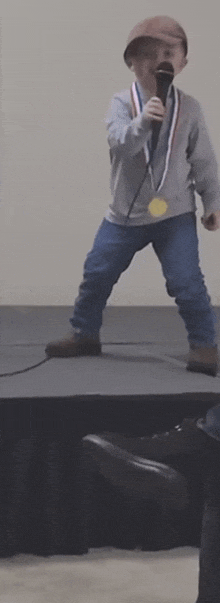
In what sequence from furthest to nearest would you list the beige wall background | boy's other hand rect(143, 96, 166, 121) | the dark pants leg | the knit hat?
1. the beige wall background
2. the knit hat
3. boy's other hand rect(143, 96, 166, 121)
4. the dark pants leg

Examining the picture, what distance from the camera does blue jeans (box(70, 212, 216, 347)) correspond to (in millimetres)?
1297

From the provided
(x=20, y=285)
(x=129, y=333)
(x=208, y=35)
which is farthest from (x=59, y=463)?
(x=208, y=35)

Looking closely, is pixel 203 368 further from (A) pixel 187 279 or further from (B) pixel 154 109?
(B) pixel 154 109

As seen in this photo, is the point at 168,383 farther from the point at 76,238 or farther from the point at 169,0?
the point at 169,0

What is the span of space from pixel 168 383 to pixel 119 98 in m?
0.55

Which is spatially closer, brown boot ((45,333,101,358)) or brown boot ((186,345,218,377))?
brown boot ((186,345,218,377))

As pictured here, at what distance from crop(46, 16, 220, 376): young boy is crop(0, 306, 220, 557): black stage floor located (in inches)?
7.9

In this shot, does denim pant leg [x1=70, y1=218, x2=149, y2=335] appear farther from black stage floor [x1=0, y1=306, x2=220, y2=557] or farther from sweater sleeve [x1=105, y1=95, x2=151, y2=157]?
black stage floor [x1=0, y1=306, x2=220, y2=557]

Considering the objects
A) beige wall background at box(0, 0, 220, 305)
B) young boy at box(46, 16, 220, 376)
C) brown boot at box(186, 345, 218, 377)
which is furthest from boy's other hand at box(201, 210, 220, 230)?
beige wall background at box(0, 0, 220, 305)

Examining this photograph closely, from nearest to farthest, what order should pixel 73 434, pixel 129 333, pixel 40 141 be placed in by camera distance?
pixel 73 434
pixel 129 333
pixel 40 141

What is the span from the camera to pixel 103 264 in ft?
4.45

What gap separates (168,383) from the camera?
3.53 feet

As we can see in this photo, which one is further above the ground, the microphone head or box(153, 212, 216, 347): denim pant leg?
the microphone head

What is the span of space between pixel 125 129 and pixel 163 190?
0.15 m
